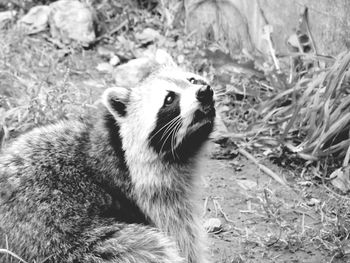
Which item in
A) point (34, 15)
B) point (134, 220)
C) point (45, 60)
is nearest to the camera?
point (134, 220)

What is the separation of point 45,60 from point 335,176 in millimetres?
3090

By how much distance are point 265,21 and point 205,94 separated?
2.78 meters

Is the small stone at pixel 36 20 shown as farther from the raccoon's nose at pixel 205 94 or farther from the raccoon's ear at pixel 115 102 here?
the raccoon's nose at pixel 205 94

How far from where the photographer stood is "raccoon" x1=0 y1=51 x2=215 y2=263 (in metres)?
3.68

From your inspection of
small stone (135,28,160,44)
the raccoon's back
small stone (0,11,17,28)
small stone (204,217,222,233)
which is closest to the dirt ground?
small stone (204,217,222,233)

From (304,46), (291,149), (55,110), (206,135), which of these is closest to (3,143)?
(55,110)

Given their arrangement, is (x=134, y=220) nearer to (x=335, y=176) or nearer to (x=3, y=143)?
(x=3, y=143)

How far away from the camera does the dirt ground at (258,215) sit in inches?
180

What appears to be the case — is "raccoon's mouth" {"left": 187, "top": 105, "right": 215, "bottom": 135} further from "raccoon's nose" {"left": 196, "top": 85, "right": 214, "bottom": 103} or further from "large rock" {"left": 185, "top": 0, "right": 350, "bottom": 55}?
"large rock" {"left": 185, "top": 0, "right": 350, "bottom": 55}

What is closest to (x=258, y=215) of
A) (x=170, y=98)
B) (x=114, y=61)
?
(x=170, y=98)

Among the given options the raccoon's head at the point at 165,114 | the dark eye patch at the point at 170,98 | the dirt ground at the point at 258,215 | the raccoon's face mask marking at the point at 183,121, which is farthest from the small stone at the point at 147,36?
the dark eye patch at the point at 170,98

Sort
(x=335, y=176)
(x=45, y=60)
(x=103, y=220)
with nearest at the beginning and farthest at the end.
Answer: (x=103, y=220), (x=335, y=176), (x=45, y=60)

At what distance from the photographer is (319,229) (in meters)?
4.81

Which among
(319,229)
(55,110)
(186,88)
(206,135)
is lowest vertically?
(319,229)
